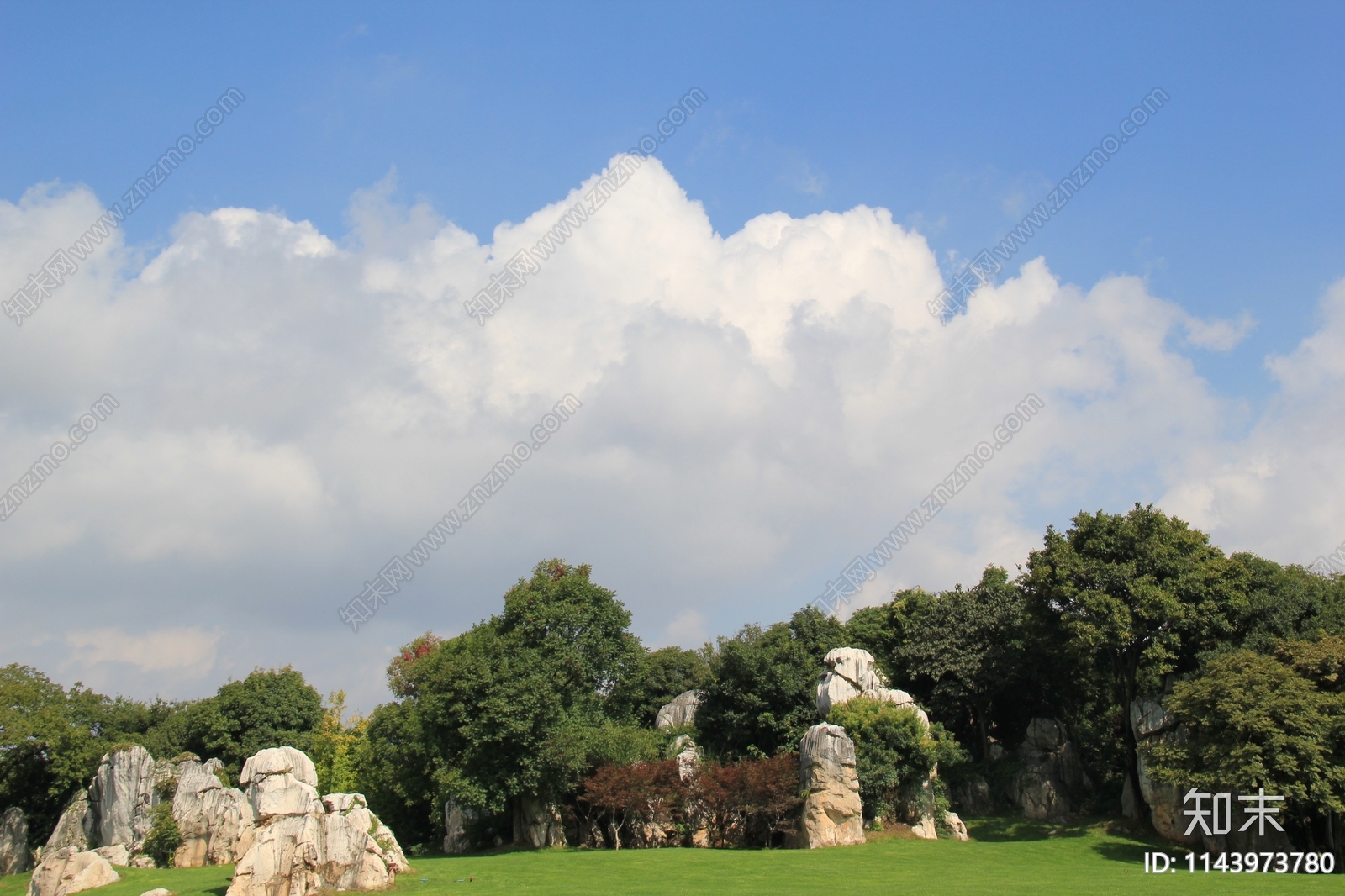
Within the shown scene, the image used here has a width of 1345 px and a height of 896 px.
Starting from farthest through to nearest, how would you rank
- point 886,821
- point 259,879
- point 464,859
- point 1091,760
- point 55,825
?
point 55,825
point 1091,760
point 886,821
point 464,859
point 259,879

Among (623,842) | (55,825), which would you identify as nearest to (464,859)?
(623,842)

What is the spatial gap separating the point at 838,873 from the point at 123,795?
33289 millimetres

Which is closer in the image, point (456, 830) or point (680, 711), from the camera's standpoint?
point (456, 830)

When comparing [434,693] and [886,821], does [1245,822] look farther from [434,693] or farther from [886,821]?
[434,693]

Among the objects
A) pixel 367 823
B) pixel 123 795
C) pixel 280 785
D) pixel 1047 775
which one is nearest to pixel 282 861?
pixel 280 785

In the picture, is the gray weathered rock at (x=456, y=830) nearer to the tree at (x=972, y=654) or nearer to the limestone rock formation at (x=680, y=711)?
the limestone rock formation at (x=680, y=711)

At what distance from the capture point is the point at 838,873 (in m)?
24.1

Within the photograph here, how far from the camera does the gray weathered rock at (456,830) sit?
119 feet

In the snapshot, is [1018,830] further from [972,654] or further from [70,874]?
[70,874]

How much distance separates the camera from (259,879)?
805 inches

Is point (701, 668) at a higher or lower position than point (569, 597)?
lower

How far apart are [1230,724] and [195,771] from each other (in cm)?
3713

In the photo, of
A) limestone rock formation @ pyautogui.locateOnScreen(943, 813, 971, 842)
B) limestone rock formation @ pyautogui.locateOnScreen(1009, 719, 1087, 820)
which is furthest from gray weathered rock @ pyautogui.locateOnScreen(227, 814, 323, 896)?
limestone rock formation @ pyautogui.locateOnScreen(1009, 719, 1087, 820)

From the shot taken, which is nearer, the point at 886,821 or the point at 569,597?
the point at 886,821
